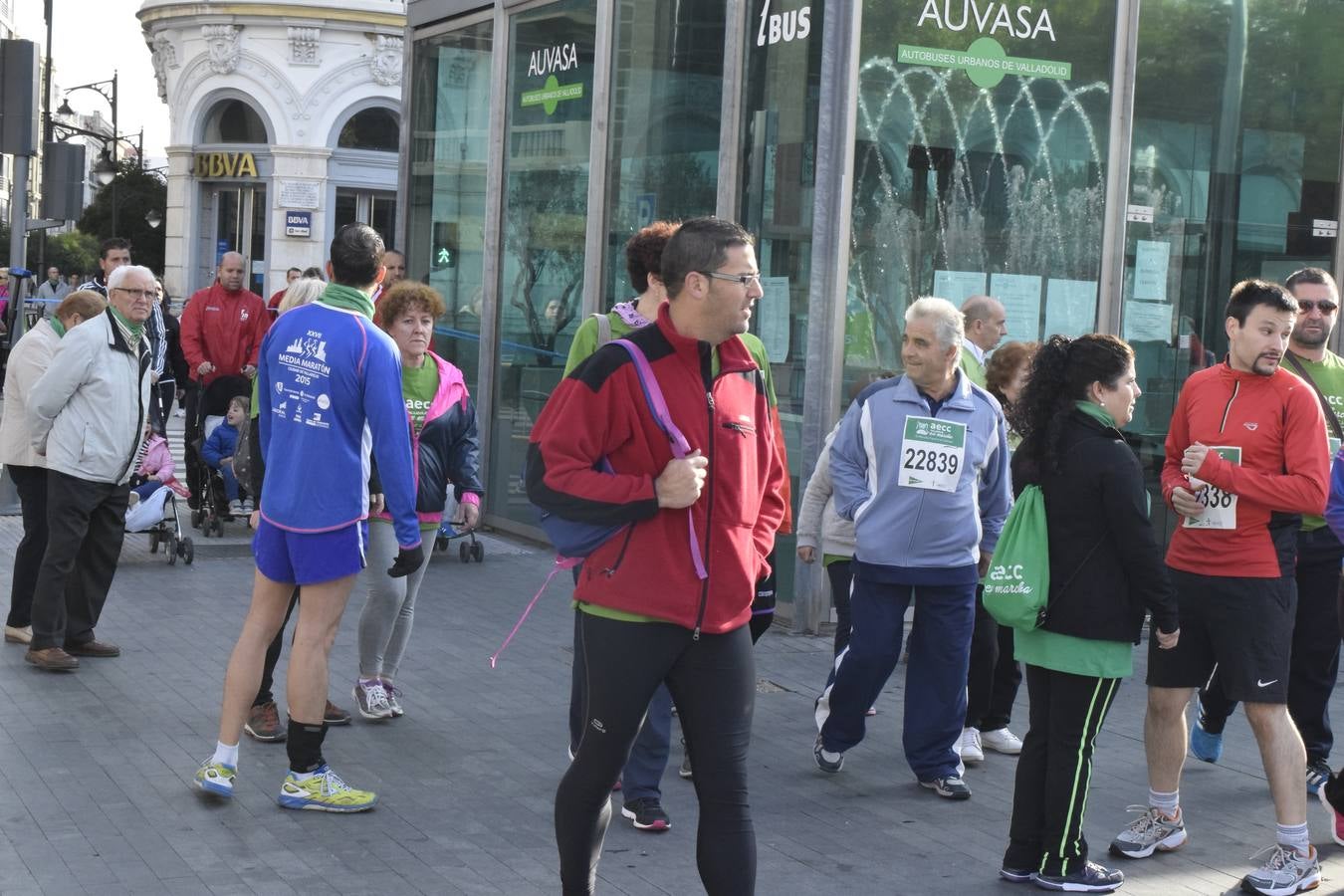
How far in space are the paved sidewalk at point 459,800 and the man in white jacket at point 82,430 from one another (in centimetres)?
34

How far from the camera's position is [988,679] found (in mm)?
6738

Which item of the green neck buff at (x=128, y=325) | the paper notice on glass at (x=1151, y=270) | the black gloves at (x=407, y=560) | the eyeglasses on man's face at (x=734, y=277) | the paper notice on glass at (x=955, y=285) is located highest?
the paper notice on glass at (x=1151, y=270)

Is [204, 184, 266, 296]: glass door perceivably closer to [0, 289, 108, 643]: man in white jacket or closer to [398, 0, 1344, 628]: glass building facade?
[398, 0, 1344, 628]: glass building facade

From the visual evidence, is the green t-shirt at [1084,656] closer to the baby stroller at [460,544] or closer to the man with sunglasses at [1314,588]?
the man with sunglasses at [1314,588]

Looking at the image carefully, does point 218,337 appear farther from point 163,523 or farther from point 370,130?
point 370,130

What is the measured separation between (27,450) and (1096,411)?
16.9 ft

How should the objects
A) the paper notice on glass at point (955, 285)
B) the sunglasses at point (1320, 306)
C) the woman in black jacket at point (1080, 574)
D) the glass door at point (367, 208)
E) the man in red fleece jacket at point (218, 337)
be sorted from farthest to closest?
1. the glass door at point (367, 208)
2. the man in red fleece jacket at point (218, 337)
3. the paper notice on glass at point (955, 285)
4. the sunglasses at point (1320, 306)
5. the woman in black jacket at point (1080, 574)

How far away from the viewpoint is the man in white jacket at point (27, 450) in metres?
7.94

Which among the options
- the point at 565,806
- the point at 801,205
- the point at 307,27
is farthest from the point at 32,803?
the point at 307,27

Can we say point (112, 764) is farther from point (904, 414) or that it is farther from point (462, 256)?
point (462, 256)

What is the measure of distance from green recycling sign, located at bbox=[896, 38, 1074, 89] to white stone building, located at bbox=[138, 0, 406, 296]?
24741mm

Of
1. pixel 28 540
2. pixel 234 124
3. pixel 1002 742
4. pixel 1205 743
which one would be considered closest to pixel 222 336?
pixel 28 540

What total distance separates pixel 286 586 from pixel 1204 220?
6.47m

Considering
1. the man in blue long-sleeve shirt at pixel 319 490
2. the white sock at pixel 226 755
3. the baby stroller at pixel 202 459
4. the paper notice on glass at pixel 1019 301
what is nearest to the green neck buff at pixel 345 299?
the man in blue long-sleeve shirt at pixel 319 490
